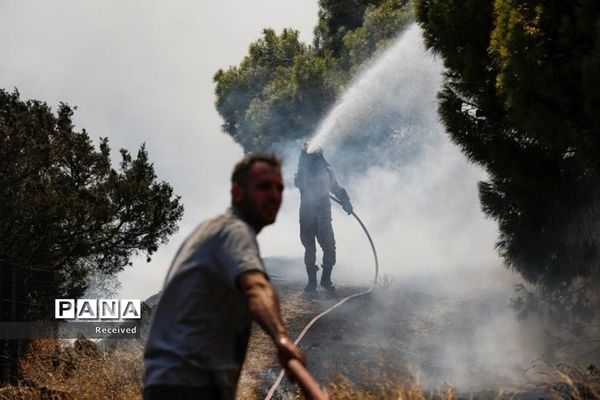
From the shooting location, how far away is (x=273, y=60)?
2695 cm

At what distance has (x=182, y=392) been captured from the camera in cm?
258

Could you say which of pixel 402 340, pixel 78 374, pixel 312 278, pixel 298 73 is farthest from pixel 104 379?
pixel 298 73

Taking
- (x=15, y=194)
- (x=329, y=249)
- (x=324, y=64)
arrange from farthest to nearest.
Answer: (x=324, y=64), (x=15, y=194), (x=329, y=249)

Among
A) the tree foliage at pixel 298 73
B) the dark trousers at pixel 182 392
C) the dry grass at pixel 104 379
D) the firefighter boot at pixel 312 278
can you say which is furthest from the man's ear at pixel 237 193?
the tree foliage at pixel 298 73

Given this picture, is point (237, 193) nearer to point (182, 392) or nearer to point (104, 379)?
point (182, 392)

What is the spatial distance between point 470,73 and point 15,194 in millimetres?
10195

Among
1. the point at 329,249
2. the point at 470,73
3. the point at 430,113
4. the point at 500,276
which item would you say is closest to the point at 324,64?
the point at 430,113

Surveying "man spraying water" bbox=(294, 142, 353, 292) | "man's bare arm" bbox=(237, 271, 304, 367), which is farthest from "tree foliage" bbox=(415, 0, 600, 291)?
"man's bare arm" bbox=(237, 271, 304, 367)

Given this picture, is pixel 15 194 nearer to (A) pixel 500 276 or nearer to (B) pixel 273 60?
(A) pixel 500 276

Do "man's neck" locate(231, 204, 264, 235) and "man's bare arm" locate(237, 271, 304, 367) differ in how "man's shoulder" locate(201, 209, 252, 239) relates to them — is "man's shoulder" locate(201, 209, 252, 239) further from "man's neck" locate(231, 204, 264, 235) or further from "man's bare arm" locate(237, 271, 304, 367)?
"man's bare arm" locate(237, 271, 304, 367)

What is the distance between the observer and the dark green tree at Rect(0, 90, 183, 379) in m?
16.0

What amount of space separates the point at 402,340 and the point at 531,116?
4.82 m

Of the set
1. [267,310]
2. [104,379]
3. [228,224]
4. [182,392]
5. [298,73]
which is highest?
[298,73]

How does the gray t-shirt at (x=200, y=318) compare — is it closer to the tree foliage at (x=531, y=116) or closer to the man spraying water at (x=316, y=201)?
the tree foliage at (x=531, y=116)
